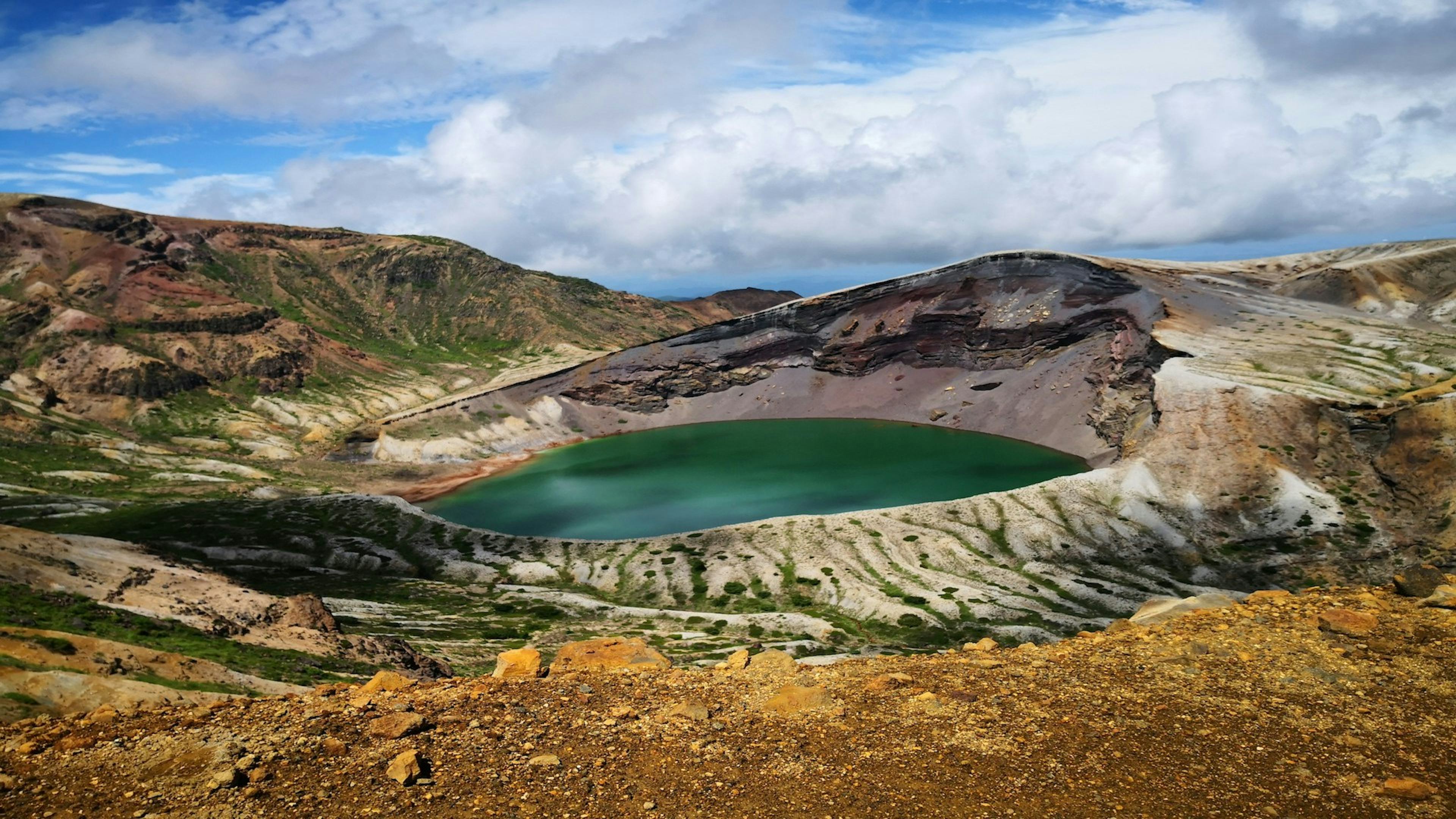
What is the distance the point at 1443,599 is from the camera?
21266 millimetres

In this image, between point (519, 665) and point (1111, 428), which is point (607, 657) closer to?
point (519, 665)

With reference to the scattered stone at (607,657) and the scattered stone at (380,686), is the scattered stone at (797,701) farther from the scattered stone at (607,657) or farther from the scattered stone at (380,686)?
the scattered stone at (380,686)

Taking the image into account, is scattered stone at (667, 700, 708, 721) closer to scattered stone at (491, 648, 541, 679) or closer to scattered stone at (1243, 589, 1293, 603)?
scattered stone at (491, 648, 541, 679)

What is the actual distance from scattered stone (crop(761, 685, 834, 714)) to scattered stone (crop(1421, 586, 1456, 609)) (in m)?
17.2

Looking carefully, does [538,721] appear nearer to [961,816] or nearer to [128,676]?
[961,816]

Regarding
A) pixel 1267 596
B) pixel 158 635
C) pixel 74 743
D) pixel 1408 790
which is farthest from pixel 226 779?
pixel 1267 596

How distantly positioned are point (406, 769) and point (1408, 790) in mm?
19102

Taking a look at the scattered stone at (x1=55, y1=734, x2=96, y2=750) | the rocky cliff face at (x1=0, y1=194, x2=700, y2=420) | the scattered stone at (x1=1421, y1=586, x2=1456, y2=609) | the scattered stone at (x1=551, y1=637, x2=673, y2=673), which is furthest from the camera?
the rocky cliff face at (x1=0, y1=194, x2=700, y2=420)

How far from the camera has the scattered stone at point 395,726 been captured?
16719mm

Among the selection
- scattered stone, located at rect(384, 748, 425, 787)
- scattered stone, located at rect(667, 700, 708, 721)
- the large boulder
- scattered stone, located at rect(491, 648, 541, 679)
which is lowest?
the large boulder

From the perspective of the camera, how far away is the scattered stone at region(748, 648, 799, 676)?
2155cm

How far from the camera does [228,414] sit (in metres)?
151

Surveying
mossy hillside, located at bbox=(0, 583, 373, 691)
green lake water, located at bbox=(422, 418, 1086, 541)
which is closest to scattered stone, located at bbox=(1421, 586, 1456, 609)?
mossy hillside, located at bbox=(0, 583, 373, 691)

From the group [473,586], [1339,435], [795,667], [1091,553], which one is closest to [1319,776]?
[795,667]
